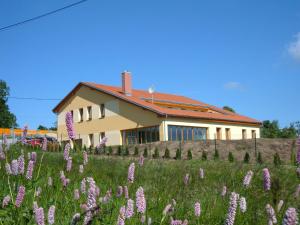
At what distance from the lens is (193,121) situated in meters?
37.6

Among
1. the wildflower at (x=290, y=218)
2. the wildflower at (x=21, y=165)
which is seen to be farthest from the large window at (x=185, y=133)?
the wildflower at (x=290, y=218)

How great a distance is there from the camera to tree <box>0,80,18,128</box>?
269 ft

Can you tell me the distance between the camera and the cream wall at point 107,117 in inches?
1451

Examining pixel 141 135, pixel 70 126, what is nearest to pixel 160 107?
pixel 141 135

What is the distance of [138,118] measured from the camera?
37.0 metres

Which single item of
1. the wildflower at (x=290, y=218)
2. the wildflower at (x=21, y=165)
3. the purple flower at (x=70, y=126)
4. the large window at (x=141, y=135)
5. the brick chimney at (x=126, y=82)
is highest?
the brick chimney at (x=126, y=82)

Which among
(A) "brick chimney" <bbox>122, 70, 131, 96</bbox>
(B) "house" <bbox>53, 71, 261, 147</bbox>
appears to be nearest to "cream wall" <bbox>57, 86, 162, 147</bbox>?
(B) "house" <bbox>53, 71, 261, 147</bbox>

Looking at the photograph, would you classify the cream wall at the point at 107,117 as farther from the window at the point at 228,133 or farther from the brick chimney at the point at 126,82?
the window at the point at 228,133

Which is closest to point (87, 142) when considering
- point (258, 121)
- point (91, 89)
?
point (91, 89)

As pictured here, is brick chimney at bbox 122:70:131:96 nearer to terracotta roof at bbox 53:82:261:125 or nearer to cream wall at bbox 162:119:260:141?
terracotta roof at bbox 53:82:261:125

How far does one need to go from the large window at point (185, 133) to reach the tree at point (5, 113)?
5258cm

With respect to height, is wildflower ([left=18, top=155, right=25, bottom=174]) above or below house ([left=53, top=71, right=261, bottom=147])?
below

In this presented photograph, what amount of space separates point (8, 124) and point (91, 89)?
45432 mm

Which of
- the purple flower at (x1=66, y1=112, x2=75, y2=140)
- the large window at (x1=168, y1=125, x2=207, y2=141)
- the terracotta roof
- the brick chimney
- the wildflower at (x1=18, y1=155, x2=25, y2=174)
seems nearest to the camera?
the purple flower at (x1=66, y1=112, x2=75, y2=140)
